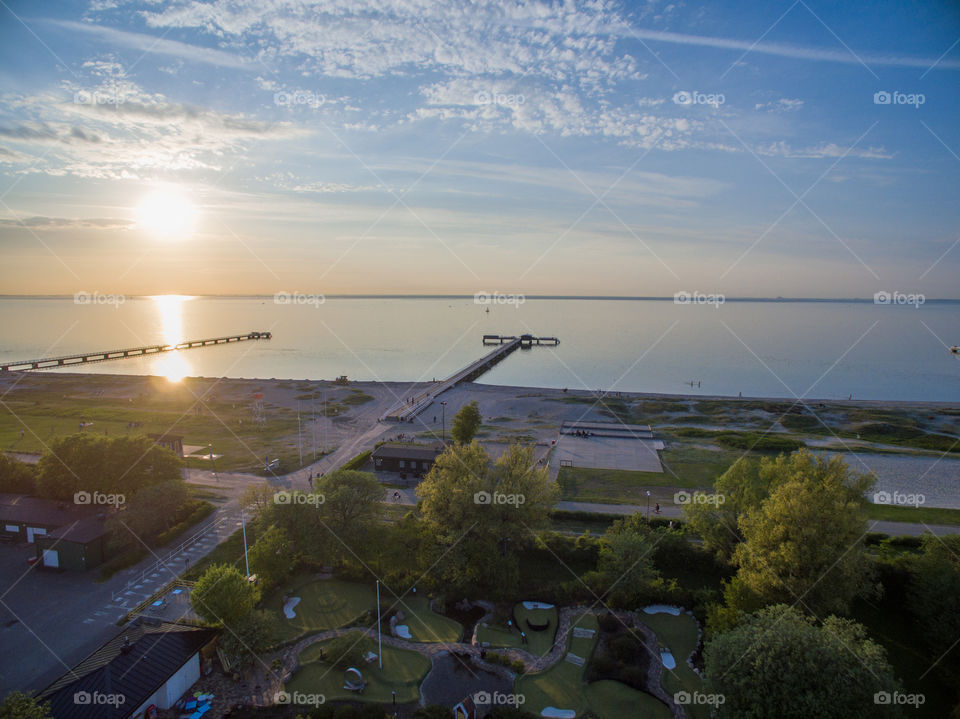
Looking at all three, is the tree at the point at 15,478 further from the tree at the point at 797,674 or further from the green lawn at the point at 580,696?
the tree at the point at 797,674

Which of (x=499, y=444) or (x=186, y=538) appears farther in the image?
(x=499, y=444)

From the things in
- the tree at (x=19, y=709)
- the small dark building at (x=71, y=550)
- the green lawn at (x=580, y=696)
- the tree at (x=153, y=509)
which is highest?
the tree at (x=153, y=509)

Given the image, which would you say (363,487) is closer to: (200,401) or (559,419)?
(559,419)

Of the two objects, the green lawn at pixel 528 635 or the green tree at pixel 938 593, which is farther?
the green lawn at pixel 528 635

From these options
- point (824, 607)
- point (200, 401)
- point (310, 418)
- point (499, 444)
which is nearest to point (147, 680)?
point (824, 607)

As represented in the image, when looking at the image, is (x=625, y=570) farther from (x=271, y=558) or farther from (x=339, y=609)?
(x=271, y=558)

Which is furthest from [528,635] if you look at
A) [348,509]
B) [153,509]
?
[153,509]

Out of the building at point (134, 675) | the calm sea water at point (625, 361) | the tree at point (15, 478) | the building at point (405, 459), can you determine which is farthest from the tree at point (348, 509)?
the calm sea water at point (625, 361)
